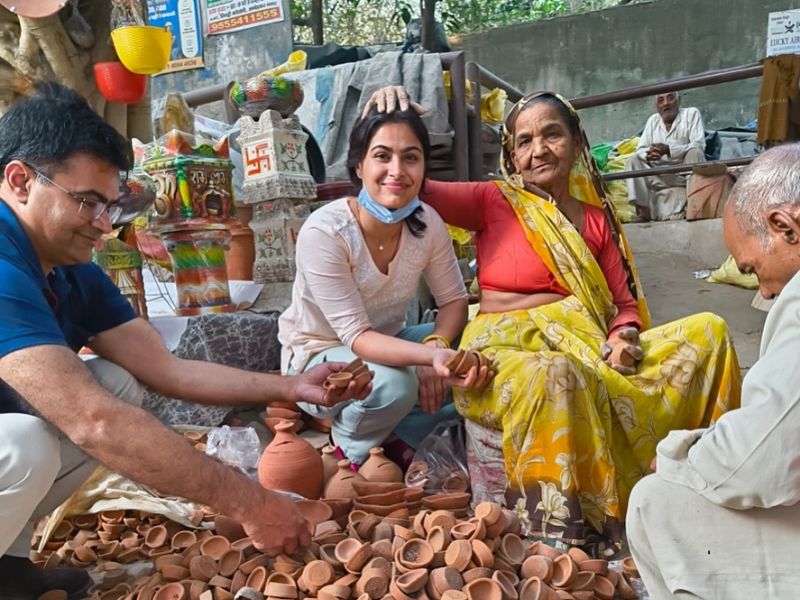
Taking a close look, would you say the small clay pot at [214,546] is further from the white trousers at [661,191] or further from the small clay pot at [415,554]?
the white trousers at [661,191]

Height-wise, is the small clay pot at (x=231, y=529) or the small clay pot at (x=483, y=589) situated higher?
the small clay pot at (x=483, y=589)

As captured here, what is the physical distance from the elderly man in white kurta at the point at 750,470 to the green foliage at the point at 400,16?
36.6ft

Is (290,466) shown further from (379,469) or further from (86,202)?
(86,202)

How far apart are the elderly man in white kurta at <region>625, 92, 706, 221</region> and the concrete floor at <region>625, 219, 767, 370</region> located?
0.81 metres

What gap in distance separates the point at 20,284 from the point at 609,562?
171 cm

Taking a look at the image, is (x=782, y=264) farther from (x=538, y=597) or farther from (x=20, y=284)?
(x=20, y=284)

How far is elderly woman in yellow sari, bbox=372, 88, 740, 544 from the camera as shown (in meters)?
1.98

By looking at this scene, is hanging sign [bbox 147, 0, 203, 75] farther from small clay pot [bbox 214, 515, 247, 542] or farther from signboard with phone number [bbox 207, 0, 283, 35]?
small clay pot [bbox 214, 515, 247, 542]

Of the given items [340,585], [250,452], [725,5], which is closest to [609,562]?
[340,585]

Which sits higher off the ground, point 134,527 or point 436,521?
point 436,521

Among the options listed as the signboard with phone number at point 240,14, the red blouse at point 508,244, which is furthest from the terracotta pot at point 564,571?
the signboard with phone number at point 240,14

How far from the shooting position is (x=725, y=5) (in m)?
9.43

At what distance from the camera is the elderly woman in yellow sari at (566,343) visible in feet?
6.51

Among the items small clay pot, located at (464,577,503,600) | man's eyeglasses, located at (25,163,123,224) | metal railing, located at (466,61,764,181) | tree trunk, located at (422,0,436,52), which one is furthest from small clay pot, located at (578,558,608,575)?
tree trunk, located at (422,0,436,52)
